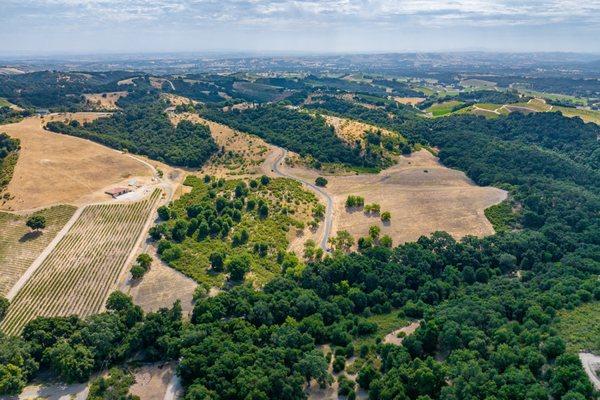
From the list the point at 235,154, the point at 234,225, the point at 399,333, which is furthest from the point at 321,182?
the point at 399,333

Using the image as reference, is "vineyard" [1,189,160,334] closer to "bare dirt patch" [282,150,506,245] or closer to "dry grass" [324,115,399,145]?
"bare dirt patch" [282,150,506,245]

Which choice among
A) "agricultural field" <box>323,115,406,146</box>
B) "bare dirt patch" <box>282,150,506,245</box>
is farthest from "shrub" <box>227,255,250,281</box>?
"agricultural field" <box>323,115,406,146</box>

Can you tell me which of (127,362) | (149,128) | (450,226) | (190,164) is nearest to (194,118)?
(149,128)

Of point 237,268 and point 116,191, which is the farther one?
point 116,191

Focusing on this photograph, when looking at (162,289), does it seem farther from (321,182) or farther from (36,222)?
(321,182)

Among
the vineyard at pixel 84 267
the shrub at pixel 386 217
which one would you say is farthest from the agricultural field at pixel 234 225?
the shrub at pixel 386 217

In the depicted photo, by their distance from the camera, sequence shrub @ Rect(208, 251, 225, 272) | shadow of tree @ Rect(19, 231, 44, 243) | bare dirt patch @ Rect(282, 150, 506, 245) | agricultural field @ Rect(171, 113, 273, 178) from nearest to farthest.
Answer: shrub @ Rect(208, 251, 225, 272) → shadow of tree @ Rect(19, 231, 44, 243) → bare dirt patch @ Rect(282, 150, 506, 245) → agricultural field @ Rect(171, 113, 273, 178)
